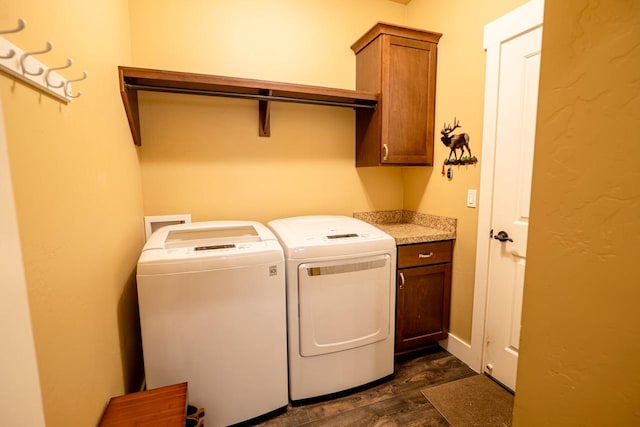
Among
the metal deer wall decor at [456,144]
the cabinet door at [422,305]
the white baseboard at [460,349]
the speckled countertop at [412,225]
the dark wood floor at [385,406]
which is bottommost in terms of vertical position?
the dark wood floor at [385,406]

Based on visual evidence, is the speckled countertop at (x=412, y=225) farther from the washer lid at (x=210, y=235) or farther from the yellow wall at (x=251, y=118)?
the washer lid at (x=210, y=235)

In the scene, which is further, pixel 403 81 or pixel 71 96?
pixel 403 81

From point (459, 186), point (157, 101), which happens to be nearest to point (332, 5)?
point (157, 101)

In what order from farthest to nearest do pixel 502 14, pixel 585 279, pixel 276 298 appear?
pixel 502 14 < pixel 276 298 < pixel 585 279

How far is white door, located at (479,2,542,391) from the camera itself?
164cm

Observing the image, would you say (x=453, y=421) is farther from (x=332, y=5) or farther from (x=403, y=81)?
(x=332, y=5)

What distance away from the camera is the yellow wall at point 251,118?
1964 millimetres

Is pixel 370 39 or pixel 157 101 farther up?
pixel 370 39

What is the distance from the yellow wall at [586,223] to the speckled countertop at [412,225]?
1.37 metres

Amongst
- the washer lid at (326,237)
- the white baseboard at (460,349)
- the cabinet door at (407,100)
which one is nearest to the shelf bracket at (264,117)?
the washer lid at (326,237)

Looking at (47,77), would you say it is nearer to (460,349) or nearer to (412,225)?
(412,225)

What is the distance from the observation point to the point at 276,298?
5.20 feet

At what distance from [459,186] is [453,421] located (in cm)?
143

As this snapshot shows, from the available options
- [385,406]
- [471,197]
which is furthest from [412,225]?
[385,406]
